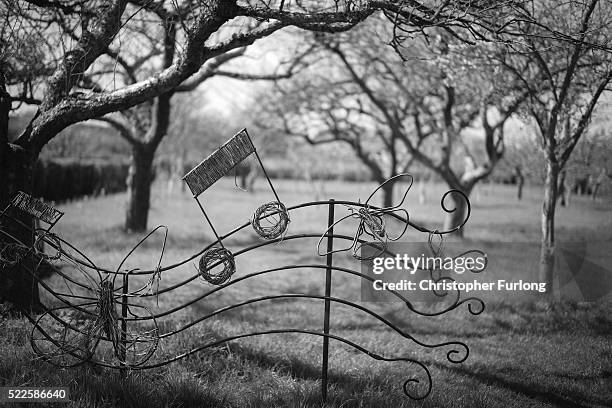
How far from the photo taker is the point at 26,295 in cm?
477

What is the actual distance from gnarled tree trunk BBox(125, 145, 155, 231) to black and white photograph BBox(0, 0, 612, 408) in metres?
0.07

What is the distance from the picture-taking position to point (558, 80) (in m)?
6.64

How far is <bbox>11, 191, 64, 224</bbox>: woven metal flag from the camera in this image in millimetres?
3648

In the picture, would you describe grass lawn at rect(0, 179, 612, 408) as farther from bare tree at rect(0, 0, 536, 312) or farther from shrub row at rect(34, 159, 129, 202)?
shrub row at rect(34, 159, 129, 202)

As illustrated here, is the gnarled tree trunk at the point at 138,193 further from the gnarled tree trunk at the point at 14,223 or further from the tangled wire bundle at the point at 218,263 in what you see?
the tangled wire bundle at the point at 218,263

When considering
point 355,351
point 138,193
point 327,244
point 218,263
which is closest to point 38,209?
point 218,263

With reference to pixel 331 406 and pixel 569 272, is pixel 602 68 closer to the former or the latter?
pixel 569 272

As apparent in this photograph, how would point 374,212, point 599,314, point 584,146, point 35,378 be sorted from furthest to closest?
point 584,146
point 599,314
point 35,378
point 374,212

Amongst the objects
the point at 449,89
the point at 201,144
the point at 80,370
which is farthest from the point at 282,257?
the point at 201,144

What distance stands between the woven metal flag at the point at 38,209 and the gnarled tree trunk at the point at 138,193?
7.70m

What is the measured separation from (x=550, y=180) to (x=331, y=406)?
4727mm

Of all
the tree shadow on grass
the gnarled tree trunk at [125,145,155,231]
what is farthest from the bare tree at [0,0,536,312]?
the gnarled tree trunk at [125,145,155,231]

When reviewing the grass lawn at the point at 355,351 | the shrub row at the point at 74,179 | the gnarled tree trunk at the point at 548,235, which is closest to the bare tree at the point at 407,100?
the gnarled tree trunk at the point at 548,235

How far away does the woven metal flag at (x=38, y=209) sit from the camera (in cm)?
Result: 365
